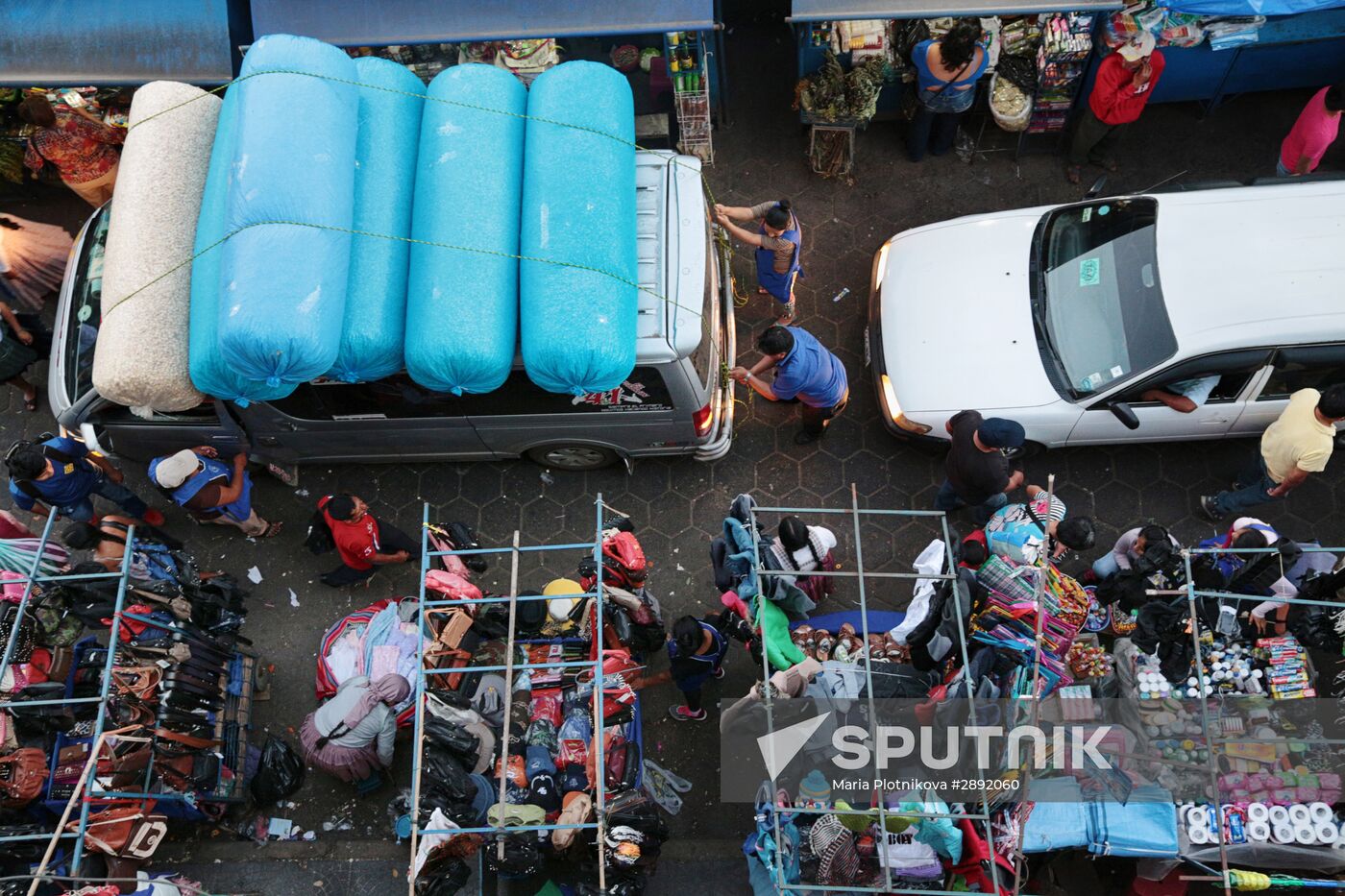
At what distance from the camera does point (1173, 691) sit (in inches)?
248

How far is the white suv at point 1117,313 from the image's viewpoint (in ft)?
22.8

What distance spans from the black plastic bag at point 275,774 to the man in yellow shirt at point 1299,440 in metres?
7.30

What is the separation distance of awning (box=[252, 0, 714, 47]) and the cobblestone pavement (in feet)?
7.20

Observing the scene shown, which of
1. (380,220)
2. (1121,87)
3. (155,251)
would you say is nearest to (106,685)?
(155,251)

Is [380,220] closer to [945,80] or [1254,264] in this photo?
[945,80]

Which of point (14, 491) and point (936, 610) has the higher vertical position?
point (14, 491)

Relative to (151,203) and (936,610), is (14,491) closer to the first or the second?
(151,203)

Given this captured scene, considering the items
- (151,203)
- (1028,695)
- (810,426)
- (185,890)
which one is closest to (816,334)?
(810,426)

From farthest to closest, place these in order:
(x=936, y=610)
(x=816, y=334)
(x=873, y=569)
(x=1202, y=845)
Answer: (x=816, y=334) < (x=873, y=569) < (x=936, y=610) < (x=1202, y=845)

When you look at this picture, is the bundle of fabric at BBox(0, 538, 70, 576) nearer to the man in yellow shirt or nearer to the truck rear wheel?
the truck rear wheel

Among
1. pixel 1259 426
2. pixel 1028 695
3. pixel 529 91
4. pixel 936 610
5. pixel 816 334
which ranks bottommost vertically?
pixel 1028 695

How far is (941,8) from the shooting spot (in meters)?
7.95

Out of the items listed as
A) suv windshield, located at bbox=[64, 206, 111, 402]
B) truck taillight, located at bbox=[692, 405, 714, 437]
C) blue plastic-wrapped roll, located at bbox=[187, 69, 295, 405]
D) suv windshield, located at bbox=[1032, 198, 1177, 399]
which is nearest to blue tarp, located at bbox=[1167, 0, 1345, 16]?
suv windshield, located at bbox=[1032, 198, 1177, 399]

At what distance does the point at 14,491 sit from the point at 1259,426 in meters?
9.24
